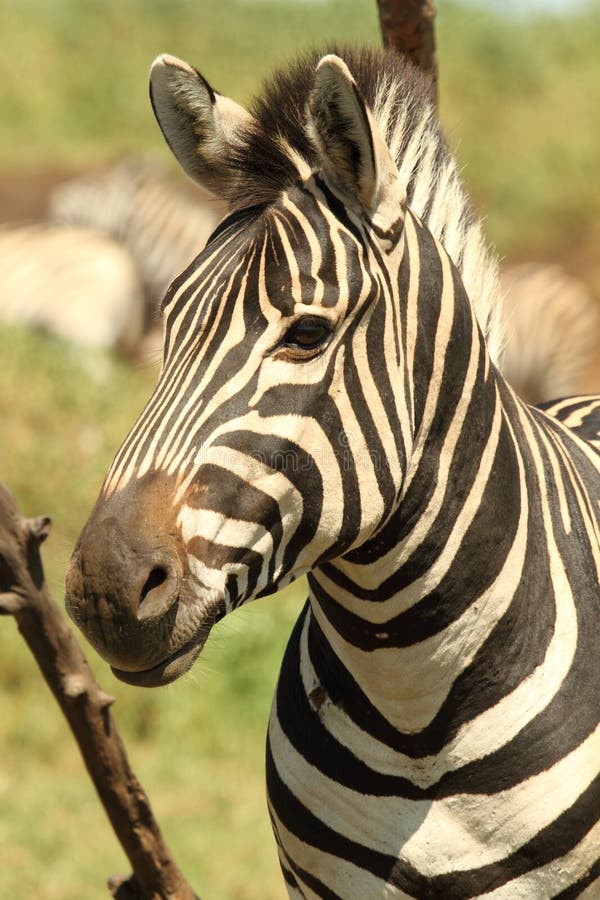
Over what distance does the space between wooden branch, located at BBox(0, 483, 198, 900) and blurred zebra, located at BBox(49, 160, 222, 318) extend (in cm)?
1155

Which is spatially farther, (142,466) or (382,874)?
(382,874)

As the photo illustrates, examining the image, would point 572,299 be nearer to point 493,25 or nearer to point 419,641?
point 493,25

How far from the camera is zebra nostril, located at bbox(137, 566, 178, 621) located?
7.27 feet

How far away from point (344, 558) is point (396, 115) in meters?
1.14

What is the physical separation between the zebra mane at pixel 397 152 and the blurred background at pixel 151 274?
27 centimetres

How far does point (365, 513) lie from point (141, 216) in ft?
43.2

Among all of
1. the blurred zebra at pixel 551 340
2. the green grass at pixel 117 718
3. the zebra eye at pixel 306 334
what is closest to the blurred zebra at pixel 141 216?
the blurred zebra at pixel 551 340

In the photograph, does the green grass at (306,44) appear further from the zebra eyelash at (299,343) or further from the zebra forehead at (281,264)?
the zebra eyelash at (299,343)

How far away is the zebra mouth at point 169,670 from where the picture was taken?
2330mm

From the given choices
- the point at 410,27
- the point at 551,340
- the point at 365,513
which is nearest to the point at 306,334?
the point at 365,513

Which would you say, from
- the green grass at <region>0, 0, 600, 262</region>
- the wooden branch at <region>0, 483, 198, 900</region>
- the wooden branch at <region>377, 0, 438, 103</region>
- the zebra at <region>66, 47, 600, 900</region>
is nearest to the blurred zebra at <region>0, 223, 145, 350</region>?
the green grass at <region>0, 0, 600, 262</region>

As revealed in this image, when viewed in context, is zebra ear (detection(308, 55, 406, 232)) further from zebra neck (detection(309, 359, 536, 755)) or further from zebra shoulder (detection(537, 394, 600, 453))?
zebra shoulder (detection(537, 394, 600, 453))

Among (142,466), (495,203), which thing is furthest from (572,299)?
(142,466)

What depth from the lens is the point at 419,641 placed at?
2.70 meters
